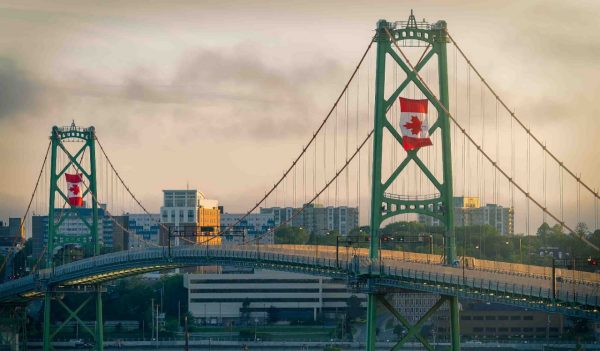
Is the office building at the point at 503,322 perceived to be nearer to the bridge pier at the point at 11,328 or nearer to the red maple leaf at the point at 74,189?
the red maple leaf at the point at 74,189

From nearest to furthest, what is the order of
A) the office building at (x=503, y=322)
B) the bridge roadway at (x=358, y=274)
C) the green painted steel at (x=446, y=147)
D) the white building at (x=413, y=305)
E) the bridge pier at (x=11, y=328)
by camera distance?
the bridge roadway at (x=358, y=274)
the green painted steel at (x=446, y=147)
the bridge pier at (x=11, y=328)
the white building at (x=413, y=305)
the office building at (x=503, y=322)

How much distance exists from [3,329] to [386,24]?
64811mm

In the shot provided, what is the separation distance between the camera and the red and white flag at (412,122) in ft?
353

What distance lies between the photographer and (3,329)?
162 meters

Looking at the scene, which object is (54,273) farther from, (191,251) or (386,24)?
(386,24)

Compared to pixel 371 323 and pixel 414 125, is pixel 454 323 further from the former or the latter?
pixel 414 125

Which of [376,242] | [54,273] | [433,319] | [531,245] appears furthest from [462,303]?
[376,242]

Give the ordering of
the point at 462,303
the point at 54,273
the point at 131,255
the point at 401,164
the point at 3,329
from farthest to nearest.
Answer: the point at 462,303 → the point at 3,329 → the point at 54,273 → the point at 131,255 → the point at 401,164

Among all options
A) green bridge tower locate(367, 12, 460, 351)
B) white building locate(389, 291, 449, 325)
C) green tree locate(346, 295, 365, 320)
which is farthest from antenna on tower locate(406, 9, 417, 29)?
green tree locate(346, 295, 365, 320)

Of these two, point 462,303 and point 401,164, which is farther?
point 462,303

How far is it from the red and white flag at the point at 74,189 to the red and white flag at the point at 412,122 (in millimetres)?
60162

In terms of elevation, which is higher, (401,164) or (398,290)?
(401,164)

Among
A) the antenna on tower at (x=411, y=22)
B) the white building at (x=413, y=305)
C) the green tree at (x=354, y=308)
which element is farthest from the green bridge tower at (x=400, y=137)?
the green tree at (x=354, y=308)

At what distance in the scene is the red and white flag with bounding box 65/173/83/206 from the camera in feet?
535
